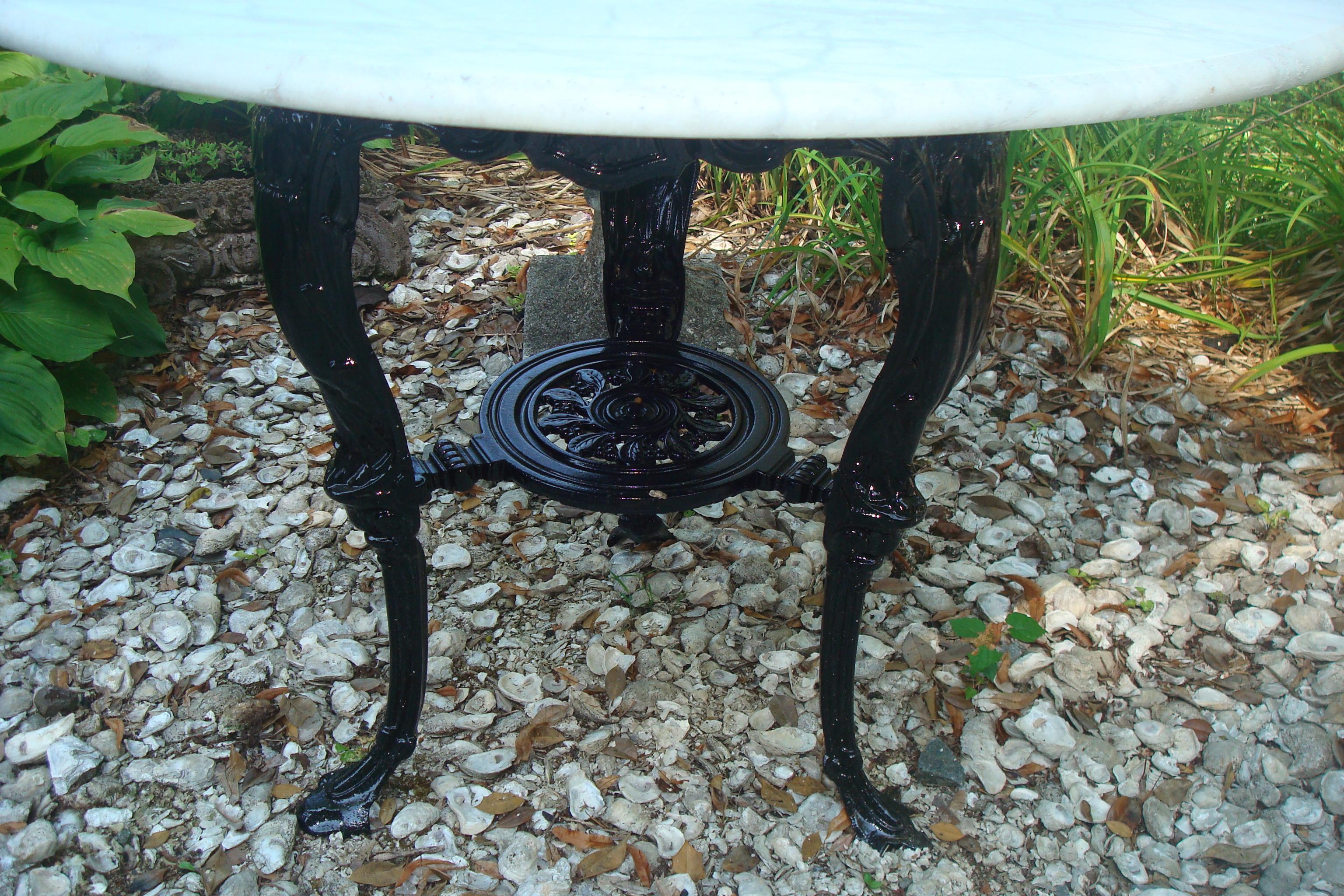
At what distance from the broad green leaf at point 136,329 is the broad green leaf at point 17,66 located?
2.51 feet

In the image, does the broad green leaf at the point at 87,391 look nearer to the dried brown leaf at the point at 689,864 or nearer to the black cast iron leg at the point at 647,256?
the black cast iron leg at the point at 647,256

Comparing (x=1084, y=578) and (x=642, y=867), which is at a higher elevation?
(x=1084, y=578)

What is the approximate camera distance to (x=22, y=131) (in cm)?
213

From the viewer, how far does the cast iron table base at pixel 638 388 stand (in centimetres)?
98

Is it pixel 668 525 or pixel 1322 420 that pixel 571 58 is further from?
pixel 1322 420

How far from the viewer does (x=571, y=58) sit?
28.0 inches

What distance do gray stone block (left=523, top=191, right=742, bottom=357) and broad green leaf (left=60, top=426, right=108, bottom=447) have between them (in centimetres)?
98

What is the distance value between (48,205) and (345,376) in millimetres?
1333

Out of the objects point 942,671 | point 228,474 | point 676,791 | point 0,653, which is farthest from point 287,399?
point 942,671

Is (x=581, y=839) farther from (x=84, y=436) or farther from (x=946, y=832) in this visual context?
(x=84, y=436)

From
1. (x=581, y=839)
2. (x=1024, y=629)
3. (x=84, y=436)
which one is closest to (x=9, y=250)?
(x=84, y=436)

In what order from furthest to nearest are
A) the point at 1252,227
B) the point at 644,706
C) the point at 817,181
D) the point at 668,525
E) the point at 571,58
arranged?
the point at 817,181 → the point at 1252,227 → the point at 668,525 → the point at 644,706 → the point at 571,58

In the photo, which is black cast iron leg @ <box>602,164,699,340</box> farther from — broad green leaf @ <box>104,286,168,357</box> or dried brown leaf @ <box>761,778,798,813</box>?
broad green leaf @ <box>104,286,168,357</box>

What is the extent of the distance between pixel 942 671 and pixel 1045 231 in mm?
1428
